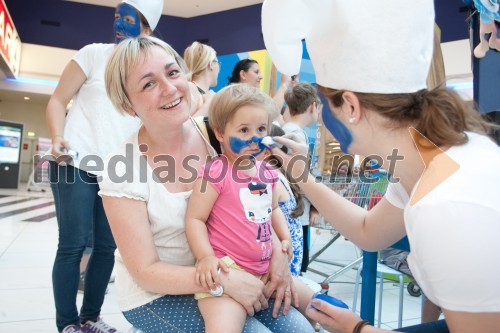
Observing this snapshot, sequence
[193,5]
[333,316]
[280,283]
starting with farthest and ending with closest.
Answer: [193,5] < [280,283] < [333,316]

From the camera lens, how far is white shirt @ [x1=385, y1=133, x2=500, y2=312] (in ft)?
2.46

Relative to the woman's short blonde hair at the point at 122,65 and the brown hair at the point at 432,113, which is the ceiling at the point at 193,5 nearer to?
the woman's short blonde hair at the point at 122,65

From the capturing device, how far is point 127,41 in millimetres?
1317

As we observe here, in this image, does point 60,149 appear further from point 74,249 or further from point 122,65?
point 122,65

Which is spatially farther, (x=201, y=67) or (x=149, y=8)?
(x=201, y=67)

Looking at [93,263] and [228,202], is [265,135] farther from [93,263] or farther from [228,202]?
[93,263]

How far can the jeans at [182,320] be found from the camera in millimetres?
1147

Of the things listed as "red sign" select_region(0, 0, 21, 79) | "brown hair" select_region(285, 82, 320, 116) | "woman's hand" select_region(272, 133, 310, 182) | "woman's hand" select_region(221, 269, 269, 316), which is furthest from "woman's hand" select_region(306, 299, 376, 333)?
"red sign" select_region(0, 0, 21, 79)

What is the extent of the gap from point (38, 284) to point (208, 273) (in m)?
2.35

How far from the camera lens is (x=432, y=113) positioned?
0.94 m

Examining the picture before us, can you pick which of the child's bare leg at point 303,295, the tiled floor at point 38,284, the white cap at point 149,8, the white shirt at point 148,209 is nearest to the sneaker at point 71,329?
the tiled floor at point 38,284

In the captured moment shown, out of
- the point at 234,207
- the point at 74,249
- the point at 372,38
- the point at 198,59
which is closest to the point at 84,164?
the point at 74,249

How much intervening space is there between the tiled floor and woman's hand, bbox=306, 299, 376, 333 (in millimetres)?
1542

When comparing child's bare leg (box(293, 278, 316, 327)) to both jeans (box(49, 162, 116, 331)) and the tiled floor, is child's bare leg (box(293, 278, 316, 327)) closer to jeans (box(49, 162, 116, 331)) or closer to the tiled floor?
jeans (box(49, 162, 116, 331))
